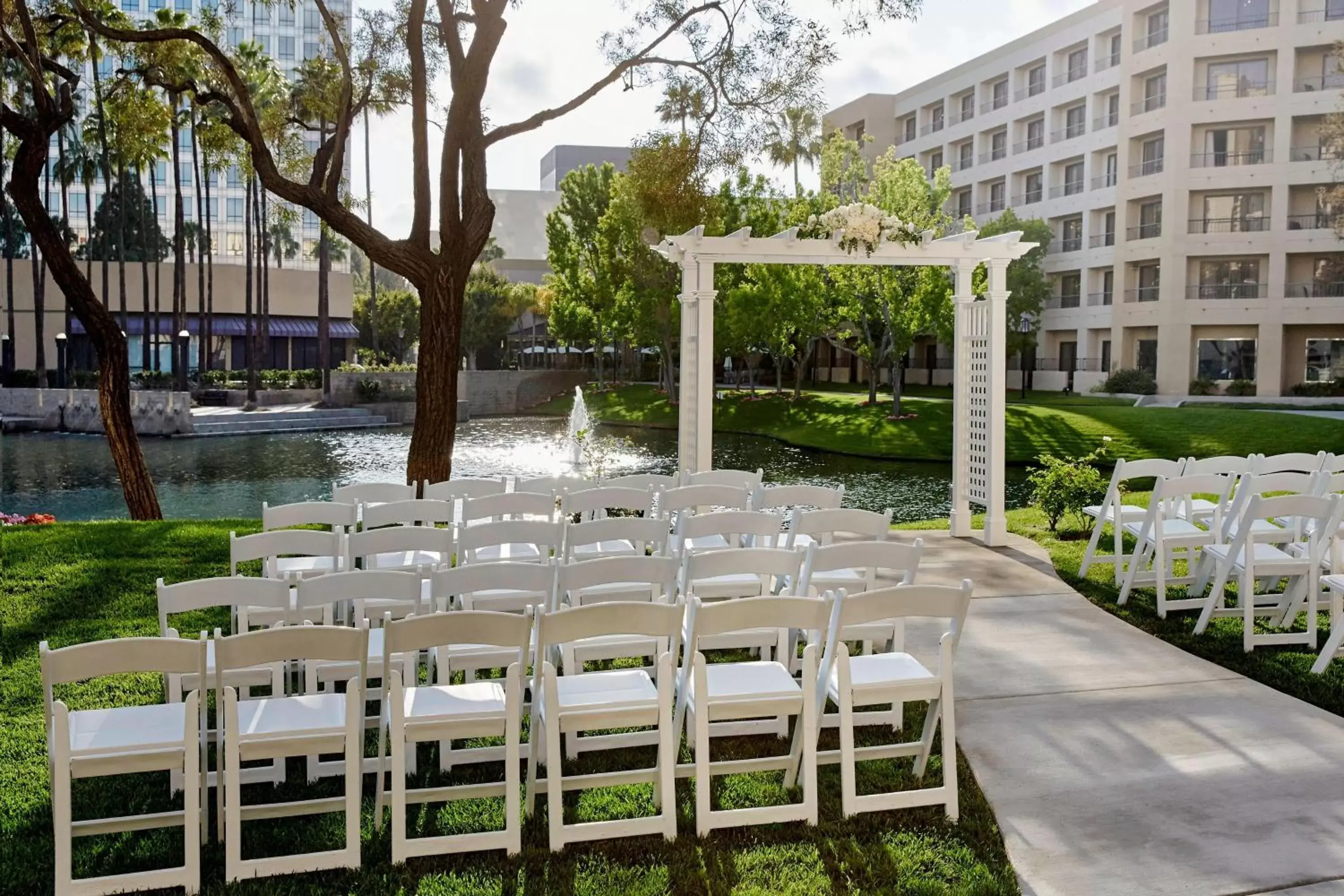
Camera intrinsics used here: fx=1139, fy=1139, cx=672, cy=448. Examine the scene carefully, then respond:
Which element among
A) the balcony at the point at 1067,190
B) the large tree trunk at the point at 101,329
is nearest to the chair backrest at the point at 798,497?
the large tree trunk at the point at 101,329

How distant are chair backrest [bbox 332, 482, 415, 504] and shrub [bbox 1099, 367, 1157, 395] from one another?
38.4 meters

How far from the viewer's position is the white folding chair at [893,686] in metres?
4.69

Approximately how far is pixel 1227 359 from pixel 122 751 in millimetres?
45394

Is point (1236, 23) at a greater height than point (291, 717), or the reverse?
point (1236, 23)

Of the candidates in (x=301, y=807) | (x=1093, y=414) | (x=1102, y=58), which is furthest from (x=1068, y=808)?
(x=1102, y=58)

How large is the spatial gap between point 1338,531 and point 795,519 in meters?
3.88

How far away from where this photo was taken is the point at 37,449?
106 ft

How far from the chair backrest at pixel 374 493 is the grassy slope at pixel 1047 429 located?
2161cm

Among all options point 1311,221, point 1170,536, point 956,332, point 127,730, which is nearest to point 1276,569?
point 1170,536

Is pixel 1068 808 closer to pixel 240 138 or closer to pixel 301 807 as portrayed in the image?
pixel 301 807

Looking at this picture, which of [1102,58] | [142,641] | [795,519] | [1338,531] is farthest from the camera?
[1102,58]

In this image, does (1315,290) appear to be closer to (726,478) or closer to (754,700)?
(726,478)

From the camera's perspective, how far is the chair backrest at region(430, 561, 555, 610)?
4.93 metres

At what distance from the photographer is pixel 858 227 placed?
37.3 feet
